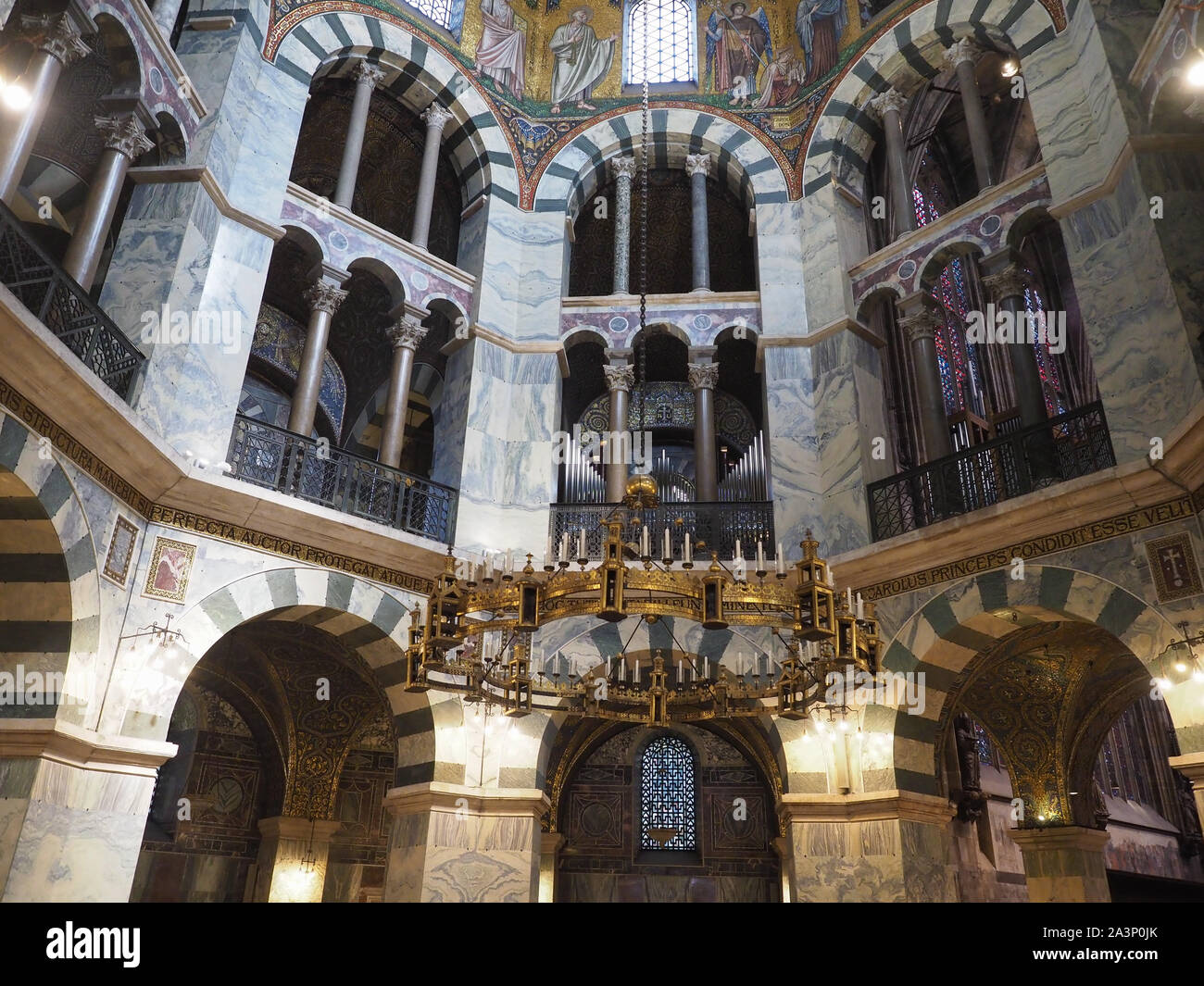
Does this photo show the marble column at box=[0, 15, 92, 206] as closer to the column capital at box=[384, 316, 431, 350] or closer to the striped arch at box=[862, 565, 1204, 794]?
the column capital at box=[384, 316, 431, 350]

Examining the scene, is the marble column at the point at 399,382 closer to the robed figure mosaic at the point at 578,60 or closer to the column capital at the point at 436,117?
the column capital at the point at 436,117

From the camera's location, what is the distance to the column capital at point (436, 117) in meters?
12.4

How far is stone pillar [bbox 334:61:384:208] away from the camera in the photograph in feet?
36.7

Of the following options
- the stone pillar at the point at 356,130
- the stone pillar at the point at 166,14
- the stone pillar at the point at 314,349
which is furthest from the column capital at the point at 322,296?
the stone pillar at the point at 166,14

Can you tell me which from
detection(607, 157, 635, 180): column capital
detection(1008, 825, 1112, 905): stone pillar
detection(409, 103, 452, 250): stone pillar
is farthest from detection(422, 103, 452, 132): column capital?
detection(1008, 825, 1112, 905): stone pillar

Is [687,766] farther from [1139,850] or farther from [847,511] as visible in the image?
[1139,850]

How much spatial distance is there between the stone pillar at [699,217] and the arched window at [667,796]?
660 centimetres

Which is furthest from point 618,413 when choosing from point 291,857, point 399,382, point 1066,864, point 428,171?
point 1066,864

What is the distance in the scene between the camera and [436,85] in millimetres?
12484

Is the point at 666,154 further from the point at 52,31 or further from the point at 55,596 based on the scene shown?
the point at 55,596

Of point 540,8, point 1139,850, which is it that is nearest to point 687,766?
point 1139,850

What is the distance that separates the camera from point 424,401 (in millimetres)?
15180

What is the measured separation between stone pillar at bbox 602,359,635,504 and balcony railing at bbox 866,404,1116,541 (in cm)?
288

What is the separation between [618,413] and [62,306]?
634 centimetres
